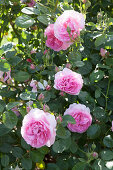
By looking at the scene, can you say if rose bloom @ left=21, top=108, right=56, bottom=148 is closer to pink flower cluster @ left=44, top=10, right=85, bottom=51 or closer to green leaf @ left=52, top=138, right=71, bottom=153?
green leaf @ left=52, top=138, right=71, bottom=153

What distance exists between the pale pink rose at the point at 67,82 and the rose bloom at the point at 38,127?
0.77 ft

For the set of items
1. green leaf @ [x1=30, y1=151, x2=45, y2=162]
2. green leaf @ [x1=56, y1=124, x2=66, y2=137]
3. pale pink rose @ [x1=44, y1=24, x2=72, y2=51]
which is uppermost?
pale pink rose @ [x1=44, y1=24, x2=72, y2=51]

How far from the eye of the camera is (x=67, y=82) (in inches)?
49.4

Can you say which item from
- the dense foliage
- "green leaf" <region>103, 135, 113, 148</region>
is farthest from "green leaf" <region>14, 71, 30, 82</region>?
"green leaf" <region>103, 135, 113, 148</region>

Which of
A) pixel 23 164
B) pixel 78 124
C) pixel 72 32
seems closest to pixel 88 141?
pixel 78 124

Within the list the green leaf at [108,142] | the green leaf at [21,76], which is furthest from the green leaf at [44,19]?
the green leaf at [108,142]

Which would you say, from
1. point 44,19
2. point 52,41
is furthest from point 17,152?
point 44,19

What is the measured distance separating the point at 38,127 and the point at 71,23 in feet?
1.81

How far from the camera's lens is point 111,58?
60.6 inches

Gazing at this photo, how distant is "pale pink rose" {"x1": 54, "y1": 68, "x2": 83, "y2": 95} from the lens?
1.25 metres

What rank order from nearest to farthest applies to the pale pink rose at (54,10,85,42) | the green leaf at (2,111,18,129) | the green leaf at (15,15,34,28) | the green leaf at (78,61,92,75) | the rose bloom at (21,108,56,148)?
the rose bloom at (21,108,56,148) → the green leaf at (2,111,18,129) → the pale pink rose at (54,10,85,42) → the green leaf at (15,15,34,28) → the green leaf at (78,61,92,75)

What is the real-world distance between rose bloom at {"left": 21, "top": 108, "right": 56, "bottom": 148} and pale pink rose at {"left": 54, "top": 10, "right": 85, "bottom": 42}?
0.45 meters

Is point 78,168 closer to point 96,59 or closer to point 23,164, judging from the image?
point 23,164

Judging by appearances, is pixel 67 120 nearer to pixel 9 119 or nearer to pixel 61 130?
pixel 61 130
